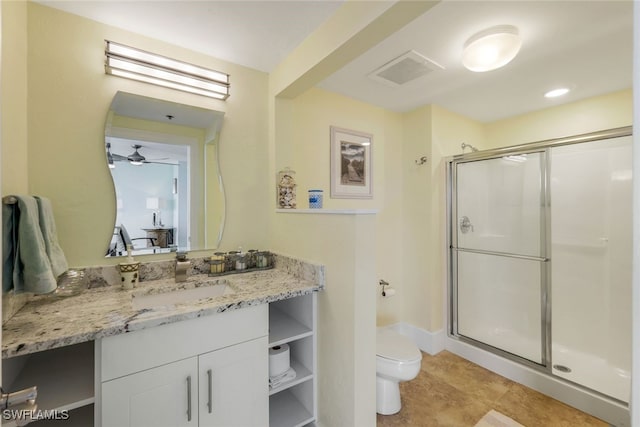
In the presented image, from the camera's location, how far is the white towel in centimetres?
140

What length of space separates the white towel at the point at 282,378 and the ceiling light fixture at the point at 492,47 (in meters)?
2.07

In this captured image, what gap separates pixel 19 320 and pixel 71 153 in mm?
820

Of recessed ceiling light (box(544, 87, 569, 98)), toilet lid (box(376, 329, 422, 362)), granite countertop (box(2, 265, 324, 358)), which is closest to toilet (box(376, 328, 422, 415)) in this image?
toilet lid (box(376, 329, 422, 362))

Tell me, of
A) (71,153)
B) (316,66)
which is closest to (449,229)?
(316,66)

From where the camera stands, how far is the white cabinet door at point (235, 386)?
1167 millimetres

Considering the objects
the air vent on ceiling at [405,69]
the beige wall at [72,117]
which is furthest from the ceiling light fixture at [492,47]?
the beige wall at [72,117]

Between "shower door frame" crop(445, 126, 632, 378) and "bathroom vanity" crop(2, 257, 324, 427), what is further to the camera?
"shower door frame" crop(445, 126, 632, 378)

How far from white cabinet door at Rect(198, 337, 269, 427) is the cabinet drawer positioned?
0.05 metres

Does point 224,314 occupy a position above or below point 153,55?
below

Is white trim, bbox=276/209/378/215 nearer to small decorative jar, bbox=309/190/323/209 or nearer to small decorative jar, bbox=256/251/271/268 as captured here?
small decorative jar, bbox=309/190/323/209

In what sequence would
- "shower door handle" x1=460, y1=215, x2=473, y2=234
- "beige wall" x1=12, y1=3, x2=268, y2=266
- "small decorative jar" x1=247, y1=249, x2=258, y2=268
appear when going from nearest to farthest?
"beige wall" x1=12, y1=3, x2=268, y2=266 < "small decorative jar" x1=247, y1=249, x2=258, y2=268 < "shower door handle" x1=460, y1=215, x2=473, y2=234

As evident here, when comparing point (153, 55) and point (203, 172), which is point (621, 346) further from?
→ point (153, 55)

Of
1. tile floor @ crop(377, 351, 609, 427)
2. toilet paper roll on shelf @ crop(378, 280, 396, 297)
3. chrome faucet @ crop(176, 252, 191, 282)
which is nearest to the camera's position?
chrome faucet @ crop(176, 252, 191, 282)

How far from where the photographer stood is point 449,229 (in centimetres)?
262
